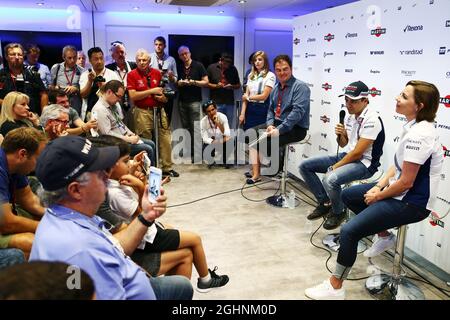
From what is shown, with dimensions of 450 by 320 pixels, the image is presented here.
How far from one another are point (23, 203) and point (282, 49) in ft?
19.4

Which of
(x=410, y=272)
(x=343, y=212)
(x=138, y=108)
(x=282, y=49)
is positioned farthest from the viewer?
(x=282, y=49)

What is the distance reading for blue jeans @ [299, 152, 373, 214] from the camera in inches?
124

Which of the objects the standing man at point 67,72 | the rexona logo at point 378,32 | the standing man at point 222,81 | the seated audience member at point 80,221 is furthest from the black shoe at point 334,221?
the standing man at point 67,72

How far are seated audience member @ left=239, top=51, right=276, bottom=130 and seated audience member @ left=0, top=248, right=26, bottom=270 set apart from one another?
3.57 metres

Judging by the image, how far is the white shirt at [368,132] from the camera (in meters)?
3.02

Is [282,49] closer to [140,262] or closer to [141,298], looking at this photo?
[140,262]

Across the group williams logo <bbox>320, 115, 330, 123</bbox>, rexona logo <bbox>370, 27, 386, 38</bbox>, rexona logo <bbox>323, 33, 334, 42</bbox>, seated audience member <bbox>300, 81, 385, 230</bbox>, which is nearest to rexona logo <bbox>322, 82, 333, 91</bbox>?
williams logo <bbox>320, 115, 330, 123</bbox>

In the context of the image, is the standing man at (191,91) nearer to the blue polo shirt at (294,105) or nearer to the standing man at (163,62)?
the standing man at (163,62)

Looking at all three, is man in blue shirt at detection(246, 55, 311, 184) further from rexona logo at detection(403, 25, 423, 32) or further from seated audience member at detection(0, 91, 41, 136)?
seated audience member at detection(0, 91, 41, 136)

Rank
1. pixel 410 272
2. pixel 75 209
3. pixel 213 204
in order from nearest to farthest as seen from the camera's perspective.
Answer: pixel 75 209, pixel 410 272, pixel 213 204

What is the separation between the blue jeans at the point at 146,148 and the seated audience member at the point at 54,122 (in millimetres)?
1034

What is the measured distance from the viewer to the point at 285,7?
586 cm

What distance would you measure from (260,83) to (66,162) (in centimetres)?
398

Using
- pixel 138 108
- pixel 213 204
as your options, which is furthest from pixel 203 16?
pixel 213 204
